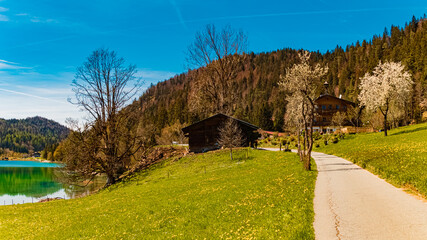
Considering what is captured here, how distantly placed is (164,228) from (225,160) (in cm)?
2559

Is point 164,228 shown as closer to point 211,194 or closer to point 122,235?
point 122,235

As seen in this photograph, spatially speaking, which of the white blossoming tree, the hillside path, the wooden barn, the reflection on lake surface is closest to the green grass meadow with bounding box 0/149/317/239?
the hillside path

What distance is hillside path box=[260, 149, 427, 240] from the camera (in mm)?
8711

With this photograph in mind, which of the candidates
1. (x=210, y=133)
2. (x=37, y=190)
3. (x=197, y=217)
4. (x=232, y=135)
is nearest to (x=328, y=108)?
(x=210, y=133)

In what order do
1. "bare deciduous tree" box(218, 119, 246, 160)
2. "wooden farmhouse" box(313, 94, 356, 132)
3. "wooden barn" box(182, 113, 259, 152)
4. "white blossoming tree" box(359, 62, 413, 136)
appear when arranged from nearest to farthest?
"white blossoming tree" box(359, 62, 413, 136) → "bare deciduous tree" box(218, 119, 246, 160) → "wooden barn" box(182, 113, 259, 152) → "wooden farmhouse" box(313, 94, 356, 132)

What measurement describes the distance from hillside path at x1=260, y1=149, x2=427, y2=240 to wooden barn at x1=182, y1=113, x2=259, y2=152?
32.1m

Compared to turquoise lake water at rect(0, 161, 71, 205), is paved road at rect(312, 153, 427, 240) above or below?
above

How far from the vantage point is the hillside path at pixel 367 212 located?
8711mm

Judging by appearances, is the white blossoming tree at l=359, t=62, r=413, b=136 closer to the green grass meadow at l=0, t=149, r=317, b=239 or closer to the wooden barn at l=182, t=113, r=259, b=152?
the wooden barn at l=182, t=113, r=259, b=152

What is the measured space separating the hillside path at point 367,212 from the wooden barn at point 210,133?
1262 inches

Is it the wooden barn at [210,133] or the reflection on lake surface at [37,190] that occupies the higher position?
the wooden barn at [210,133]

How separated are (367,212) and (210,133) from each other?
1561 inches

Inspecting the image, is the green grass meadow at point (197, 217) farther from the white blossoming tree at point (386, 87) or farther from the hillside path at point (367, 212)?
the white blossoming tree at point (386, 87)

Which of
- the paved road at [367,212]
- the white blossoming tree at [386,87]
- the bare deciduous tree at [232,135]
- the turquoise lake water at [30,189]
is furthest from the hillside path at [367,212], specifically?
the turquoise lake water at [30,189]
